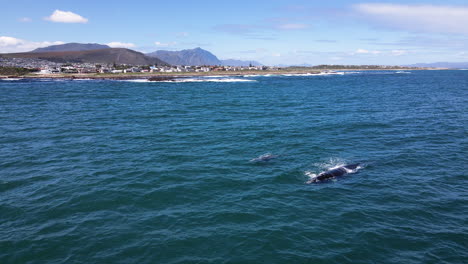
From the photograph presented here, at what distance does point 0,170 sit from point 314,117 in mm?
42422

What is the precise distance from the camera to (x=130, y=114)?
5050 cm

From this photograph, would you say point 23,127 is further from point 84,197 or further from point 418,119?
point 418,119

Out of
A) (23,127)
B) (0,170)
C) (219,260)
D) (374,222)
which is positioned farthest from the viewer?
(23,127)

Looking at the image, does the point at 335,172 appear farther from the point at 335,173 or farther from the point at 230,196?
the point at 230,196

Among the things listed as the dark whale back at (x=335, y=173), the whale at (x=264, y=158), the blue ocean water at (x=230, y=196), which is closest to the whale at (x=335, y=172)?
the dark whale back at (x=335, y=173)

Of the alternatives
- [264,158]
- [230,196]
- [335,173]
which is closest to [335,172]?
[335,173]

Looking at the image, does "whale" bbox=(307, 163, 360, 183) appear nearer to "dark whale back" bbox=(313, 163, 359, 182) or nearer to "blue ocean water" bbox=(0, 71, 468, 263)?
"dark whale back" bbox=(313, 163, 359, 182)

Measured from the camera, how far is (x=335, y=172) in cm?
2245

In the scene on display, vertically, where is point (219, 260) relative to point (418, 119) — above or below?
below

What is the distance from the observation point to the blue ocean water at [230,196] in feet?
45.0

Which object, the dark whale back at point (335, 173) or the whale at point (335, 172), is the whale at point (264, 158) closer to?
the whale at point (335, 172)

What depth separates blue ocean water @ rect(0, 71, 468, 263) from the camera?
1372 cm

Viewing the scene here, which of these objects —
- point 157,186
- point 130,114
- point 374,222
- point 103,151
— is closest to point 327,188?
point 374,222

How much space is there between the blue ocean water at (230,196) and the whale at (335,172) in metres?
0.61
